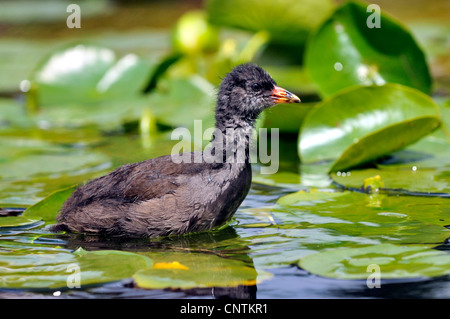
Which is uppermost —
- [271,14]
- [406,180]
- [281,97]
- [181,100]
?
[271,14]

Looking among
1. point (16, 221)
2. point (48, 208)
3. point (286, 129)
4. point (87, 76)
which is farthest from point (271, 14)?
point (16, 221)

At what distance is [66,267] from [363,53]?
4410 millimetres

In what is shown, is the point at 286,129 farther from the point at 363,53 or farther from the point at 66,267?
the point at 66,267

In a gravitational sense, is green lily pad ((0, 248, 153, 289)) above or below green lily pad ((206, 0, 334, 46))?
below

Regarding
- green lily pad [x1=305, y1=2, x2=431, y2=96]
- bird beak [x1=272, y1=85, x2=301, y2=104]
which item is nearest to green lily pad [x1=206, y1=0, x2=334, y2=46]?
green lily pad [x1=305, y1=2, x2=431, y2=96]

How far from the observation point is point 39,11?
1719 cm

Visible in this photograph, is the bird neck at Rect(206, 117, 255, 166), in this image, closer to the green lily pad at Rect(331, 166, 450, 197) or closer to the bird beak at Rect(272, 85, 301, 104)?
the bird beak at Rect(272, 85, 301, 104)

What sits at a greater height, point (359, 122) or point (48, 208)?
point (359, 122)

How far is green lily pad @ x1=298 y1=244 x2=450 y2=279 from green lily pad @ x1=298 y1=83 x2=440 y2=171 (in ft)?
5.81

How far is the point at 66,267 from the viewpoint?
4.23 metres

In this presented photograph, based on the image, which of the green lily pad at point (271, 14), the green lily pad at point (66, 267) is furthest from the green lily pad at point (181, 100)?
the green lily pad at point (66, 267)

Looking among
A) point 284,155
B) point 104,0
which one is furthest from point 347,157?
point 104,0

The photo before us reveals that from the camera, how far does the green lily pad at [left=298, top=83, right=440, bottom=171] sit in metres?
6.01

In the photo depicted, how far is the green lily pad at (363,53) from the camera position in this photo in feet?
24.1
